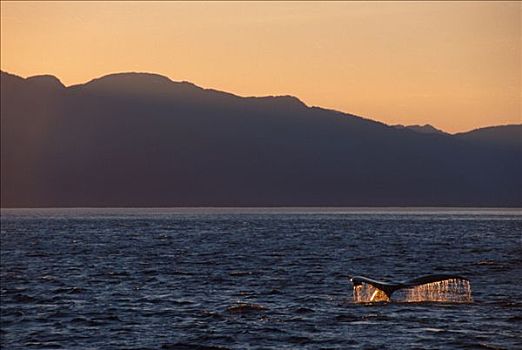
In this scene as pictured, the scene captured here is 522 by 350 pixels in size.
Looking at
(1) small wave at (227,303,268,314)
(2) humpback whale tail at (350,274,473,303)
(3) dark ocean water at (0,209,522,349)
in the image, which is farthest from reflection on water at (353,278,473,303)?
(1) small wave at (227,303,268,314)

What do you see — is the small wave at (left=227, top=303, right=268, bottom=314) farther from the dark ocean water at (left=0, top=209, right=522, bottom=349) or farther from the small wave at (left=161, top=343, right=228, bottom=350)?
the small wave at (left=161, top=343, right=228, bottom=350)

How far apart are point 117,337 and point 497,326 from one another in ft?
37.7

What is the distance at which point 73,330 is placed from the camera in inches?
1484

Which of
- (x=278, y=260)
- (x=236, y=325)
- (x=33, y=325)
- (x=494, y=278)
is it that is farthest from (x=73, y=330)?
(x=278, y=260)

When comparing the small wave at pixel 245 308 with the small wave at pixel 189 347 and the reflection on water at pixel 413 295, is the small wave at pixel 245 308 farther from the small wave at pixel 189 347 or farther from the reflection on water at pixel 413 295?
the small wave at pixel 189 347

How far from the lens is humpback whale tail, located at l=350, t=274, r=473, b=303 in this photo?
4259 cm

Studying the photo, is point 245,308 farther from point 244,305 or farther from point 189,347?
point 189,347

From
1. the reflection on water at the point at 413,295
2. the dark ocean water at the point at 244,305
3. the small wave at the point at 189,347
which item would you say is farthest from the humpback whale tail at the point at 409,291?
the small wave at the point at 189,347

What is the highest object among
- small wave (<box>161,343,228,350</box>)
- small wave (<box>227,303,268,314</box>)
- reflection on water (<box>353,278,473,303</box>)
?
reflection on water (<box>353,278,473,303</box>)

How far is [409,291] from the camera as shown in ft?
149

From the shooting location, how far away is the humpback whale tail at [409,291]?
140 ft

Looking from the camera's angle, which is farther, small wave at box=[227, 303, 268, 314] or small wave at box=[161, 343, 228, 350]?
small wave at box=[227, 303, 268, 314]

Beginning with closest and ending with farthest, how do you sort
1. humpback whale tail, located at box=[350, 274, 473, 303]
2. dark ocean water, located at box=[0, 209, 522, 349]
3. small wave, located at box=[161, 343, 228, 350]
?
small wave, located at box=[161, 343, 228, 350] → dark ocean water, located at box=[0, 209, 522, 349] → humpback whale tail, located at box=[350, 274, 473, 303]

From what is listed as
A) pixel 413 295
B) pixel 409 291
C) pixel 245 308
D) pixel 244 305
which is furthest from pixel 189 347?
pixel 409 291
